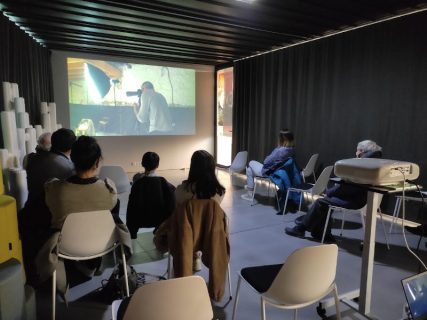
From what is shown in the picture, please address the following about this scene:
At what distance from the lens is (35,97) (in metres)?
4.75

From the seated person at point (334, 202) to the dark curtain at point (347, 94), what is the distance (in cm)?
86

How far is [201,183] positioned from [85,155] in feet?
2.41

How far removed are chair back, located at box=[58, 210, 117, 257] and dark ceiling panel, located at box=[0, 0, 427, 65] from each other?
269 centimetres

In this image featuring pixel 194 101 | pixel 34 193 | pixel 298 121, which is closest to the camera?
pixel 34 193

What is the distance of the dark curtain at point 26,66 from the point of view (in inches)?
141

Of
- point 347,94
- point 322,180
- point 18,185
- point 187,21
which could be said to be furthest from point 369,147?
point 18,185

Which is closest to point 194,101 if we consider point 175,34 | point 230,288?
point 175,34

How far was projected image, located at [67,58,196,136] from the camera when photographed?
20.1 feet

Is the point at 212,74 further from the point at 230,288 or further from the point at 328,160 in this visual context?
the point at 230,288

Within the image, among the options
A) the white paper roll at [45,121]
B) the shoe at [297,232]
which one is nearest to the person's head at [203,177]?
the shoe at [297,232]

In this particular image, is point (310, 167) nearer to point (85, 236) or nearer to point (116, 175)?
point (116, 175)

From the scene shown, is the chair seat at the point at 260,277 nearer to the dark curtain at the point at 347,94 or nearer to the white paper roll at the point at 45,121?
the dark curtain at the point at 347,94

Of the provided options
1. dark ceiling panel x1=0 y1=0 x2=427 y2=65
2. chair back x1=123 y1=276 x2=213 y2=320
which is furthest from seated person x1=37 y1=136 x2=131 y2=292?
dark ceiling panel x1=0 y1=0 x2=427 y2=65

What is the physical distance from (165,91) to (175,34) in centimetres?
221
